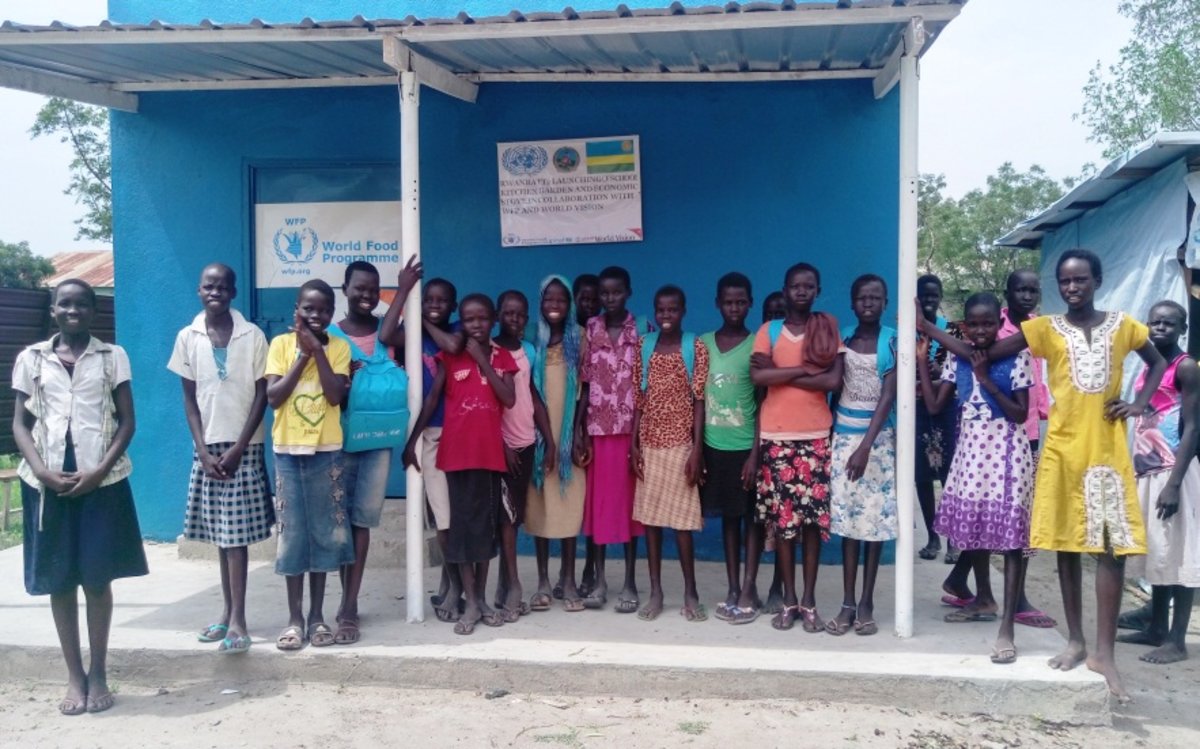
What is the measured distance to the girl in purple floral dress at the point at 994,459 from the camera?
159 inches

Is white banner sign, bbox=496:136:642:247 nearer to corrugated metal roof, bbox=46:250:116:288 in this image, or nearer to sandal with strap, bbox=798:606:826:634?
sandal with strap, bbox=798:606:826:634

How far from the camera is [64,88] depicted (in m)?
5.41

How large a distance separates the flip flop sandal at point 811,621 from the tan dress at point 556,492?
A: 115 centimetres

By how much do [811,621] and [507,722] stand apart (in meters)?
1.48

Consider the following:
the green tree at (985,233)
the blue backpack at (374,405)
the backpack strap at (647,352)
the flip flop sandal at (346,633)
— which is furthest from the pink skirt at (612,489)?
the green tree at (985,233)

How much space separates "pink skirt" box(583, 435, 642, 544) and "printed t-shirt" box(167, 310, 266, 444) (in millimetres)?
1614

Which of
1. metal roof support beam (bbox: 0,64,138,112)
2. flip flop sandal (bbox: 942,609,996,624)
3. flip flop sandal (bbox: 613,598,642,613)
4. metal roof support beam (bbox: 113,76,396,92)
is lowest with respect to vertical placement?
flip flop sandal (bbox: 942,609,996,624)

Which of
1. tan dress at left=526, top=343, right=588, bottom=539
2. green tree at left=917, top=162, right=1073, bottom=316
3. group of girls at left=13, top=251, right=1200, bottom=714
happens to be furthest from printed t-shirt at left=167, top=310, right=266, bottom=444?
green tree at left=917, top=162, right=1073, bottom=316

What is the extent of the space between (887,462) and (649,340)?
4.03 feet

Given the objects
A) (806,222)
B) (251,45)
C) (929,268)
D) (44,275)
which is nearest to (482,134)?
(251,45)

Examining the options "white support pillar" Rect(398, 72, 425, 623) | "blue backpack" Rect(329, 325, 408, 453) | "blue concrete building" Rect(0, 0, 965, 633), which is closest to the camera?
"blue backpack" Rect(329, 325, 408, 453)

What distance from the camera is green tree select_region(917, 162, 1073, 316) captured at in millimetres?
17703

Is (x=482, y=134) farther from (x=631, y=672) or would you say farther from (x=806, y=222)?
(x=631, y=672)

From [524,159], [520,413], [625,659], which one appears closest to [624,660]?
[625,659]
